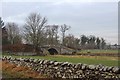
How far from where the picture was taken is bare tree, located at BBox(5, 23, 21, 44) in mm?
73188

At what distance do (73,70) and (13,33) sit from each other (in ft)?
195

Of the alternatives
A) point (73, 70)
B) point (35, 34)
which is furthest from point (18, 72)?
point (35, 34)

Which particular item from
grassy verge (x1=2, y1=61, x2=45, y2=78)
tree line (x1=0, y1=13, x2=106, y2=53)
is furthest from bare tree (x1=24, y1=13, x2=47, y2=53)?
grassy verge (x1=2, y1=61, x2=45, y2=78)

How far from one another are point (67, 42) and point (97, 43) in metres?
19.8

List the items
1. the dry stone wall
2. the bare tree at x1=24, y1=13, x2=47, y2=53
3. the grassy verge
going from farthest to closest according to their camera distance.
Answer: the bare tree at x1=24, y1=13, x2=47, y2=53, the grassy verge, the dry stone wall

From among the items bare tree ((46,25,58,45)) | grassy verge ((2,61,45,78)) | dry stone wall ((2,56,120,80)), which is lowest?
grassy verge ((2,61,45,78))

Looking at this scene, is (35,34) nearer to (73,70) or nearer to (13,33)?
(13,33)

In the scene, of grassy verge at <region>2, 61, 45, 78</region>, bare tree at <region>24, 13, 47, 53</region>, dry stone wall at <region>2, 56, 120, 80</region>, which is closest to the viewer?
dry stone wall at <region>2, 56, 120, 80</region>

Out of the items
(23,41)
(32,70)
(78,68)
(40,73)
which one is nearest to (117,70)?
(78,68)

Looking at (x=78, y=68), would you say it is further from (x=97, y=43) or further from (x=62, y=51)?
(x=97, y=43)

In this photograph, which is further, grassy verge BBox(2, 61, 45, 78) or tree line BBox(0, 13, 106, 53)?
tree line BBox(0, 13, 106, 53)

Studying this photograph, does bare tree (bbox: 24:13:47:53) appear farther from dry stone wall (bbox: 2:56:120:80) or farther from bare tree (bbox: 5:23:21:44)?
dry stone wall (bbox: 2:56:120:80)

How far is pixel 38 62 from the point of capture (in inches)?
916

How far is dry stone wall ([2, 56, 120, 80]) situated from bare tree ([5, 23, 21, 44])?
160 ft
